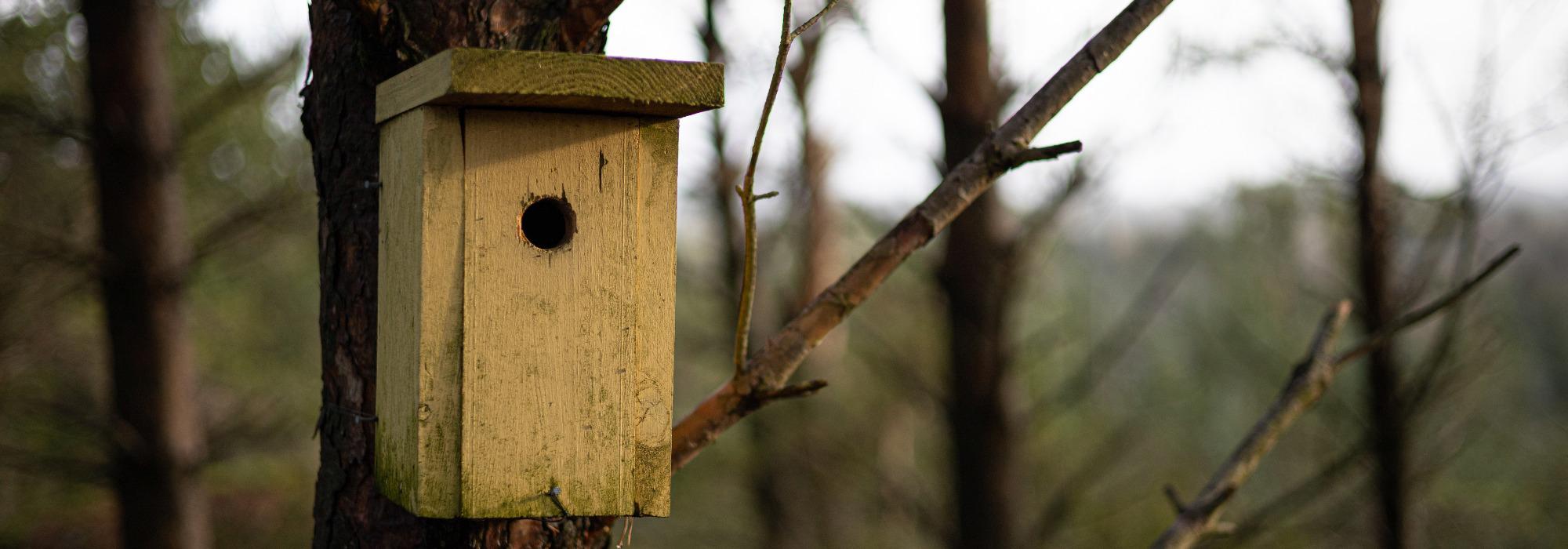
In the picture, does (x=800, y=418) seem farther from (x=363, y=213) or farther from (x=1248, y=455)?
(x=363, y=213)

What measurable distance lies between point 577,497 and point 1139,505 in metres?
13.7

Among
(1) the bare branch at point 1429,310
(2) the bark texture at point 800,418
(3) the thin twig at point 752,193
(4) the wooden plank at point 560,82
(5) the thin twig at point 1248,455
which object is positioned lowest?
(5) the thin twig at point 1248,455

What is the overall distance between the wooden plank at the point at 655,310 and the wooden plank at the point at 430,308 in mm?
247

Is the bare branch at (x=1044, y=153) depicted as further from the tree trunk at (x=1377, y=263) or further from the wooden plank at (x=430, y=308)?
the tree trunk at (x=1377, y=263)

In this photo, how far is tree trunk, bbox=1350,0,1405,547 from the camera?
4406mm

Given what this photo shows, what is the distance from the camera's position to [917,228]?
1.67 meters

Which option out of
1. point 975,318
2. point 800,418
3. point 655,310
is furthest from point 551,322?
point 800,418

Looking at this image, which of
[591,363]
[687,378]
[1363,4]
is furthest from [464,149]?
[687,378]

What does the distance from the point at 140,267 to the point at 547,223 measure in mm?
3558

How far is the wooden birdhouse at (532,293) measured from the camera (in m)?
1.50

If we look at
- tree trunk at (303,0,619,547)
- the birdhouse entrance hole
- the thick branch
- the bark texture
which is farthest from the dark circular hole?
the bark texture

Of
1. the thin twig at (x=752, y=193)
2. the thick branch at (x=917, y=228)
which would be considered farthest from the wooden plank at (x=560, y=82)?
the thick branch at (x=917, y=228)

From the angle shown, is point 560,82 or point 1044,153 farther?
point 1044,153

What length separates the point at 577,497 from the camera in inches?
62.1
